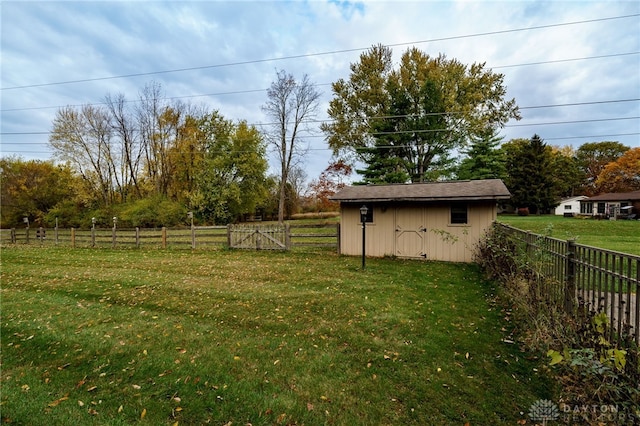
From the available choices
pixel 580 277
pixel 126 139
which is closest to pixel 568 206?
pixel 580 277

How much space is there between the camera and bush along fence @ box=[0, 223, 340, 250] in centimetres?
1181

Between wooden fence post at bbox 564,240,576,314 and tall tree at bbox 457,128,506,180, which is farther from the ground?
tall tree at bbox 457,128,506,180

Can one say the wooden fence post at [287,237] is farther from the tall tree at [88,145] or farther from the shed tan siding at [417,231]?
the tall tree at [88,145]

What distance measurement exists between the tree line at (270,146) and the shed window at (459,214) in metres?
8.72

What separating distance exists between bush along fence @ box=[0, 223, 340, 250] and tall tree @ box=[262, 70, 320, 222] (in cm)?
1042

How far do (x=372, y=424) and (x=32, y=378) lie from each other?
3.60 metres

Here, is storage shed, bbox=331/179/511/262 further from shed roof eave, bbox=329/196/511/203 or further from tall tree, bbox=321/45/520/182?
tall tree, bbox=321/45/520/182

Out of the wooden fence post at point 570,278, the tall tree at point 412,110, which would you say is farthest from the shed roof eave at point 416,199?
the tall tree at point 412,110

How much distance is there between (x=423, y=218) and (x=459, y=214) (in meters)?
1.16

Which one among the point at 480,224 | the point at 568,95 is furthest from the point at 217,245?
the point at 568,95

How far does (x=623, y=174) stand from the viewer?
33875mm

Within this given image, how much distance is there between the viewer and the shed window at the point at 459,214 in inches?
377

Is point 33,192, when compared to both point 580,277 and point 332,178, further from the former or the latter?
point 580,277

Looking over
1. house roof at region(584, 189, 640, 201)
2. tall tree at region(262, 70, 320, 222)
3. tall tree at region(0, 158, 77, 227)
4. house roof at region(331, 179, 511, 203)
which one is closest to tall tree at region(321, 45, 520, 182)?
tall tree at region(262, 70, 320, 222)
